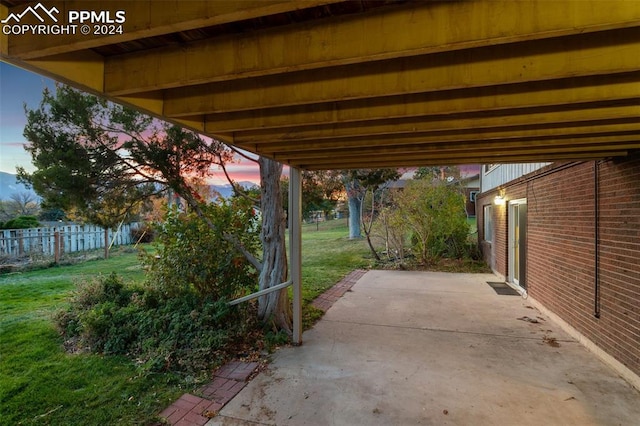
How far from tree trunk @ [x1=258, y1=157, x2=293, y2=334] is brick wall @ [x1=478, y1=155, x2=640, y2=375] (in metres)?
4.17

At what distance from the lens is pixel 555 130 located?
2.68 metres

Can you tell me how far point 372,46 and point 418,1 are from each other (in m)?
0.27

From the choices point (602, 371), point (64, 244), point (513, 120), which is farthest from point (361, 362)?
point (64, 244)

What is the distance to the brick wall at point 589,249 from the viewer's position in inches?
138

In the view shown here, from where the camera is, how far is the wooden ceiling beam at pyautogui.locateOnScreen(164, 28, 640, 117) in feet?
5.31

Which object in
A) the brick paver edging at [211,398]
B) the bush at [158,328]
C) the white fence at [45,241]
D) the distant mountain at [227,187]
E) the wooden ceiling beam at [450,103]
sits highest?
the wooden ceiling beam at [450,103]

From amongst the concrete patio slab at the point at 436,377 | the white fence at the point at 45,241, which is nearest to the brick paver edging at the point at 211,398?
the concrete patio slab at the point at 436,377

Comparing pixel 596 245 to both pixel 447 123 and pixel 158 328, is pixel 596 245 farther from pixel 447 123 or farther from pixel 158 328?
pixel 158 328

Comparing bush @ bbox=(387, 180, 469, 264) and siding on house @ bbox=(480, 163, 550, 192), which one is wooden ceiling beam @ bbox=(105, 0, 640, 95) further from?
bush @ bbox=(387, 180, 469, 264)

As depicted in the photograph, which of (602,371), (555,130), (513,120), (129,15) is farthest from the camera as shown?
(602,371)

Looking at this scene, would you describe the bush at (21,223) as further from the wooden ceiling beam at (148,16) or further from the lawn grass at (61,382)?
the wooden ceiling beam at (148,16)

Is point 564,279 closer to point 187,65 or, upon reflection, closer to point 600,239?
point 600,239

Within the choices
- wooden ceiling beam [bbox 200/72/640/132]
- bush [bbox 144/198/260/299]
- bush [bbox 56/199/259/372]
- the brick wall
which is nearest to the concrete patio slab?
the brick wall

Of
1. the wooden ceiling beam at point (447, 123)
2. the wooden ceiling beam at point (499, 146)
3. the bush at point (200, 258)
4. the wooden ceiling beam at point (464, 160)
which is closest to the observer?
the wooden ceiling beam at point (447, 123)
